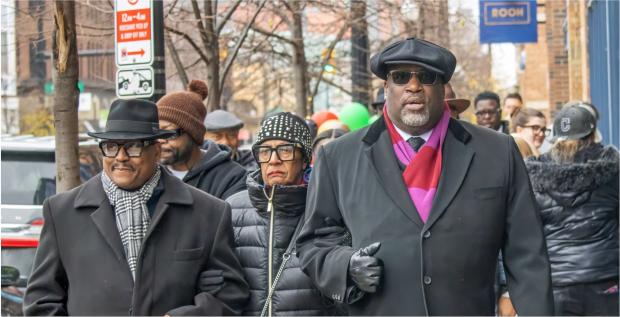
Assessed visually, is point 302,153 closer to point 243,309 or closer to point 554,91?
point 243,309

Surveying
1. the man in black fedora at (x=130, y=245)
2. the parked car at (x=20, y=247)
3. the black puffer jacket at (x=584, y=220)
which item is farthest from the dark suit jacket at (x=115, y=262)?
the parked car at (x=20, y=247)

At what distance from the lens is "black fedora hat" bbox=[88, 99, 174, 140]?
204 inches

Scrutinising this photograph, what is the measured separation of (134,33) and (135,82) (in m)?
0.42

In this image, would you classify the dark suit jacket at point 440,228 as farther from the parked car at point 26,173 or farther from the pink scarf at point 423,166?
the parked car at point 26,173

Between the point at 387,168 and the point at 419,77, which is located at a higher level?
the point at 419,77

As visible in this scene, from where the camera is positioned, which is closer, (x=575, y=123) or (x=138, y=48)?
(x=575, y=123)

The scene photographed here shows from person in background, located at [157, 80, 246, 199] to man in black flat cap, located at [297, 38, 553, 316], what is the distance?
2.46 metres

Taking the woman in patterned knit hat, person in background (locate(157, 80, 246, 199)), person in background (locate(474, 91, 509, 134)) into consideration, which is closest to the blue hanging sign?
person in background (locate(474, 91, 509, 134))

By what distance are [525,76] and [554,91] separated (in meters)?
23.5

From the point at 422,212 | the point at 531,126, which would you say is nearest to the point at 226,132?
the point at 531,126

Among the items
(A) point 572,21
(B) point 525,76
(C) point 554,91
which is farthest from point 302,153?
(B) point 525,76

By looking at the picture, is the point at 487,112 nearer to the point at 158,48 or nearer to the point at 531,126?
→ the point at 531,126

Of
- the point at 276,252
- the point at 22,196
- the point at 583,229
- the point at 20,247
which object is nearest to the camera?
the point at 276,252

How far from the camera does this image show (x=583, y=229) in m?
7.41
